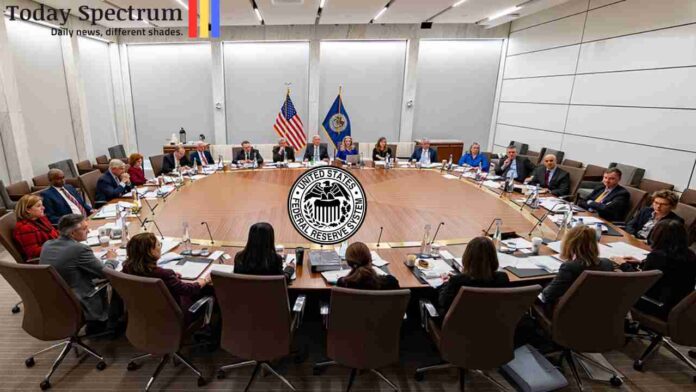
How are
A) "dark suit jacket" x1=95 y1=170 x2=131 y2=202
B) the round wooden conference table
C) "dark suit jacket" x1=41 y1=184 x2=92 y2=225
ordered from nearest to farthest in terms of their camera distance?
1. the round wooden conference table
2. "dark suit jacket" x1=41 y1=184 x2=92 y2=225
3. "dark suit jacket" x1=95 y1=170 x2=131 y2=202

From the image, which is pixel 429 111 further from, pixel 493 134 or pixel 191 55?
pixel 191 55

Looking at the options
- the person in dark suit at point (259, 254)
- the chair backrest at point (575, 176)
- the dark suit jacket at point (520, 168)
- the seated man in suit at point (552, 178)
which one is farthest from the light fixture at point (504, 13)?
the person in dark suit at point (259, 254)

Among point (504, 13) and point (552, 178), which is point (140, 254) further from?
point (504, 13)

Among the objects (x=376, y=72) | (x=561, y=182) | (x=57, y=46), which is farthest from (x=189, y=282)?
(x=376, y=72)

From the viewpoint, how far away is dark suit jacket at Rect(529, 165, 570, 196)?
5762mm

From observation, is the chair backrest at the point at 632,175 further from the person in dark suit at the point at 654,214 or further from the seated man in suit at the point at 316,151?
the seated man in suit at the point at 316,151

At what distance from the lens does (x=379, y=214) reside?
455 centimetres

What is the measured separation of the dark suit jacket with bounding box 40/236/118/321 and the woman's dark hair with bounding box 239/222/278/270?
1.26 meters

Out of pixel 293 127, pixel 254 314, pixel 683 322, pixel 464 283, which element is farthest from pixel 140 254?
pixel 293 127

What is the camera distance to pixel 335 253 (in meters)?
3.31

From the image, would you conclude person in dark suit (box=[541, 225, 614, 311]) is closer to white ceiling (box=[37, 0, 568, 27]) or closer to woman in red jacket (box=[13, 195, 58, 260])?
woman in red jacket (box=[13, 195, 58, 260])

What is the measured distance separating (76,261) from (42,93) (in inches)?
269

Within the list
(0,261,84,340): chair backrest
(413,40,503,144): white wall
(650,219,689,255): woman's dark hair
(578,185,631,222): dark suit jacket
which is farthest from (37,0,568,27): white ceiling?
(0,261,84,340): chair backrest

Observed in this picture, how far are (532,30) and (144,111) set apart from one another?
11.2 m
